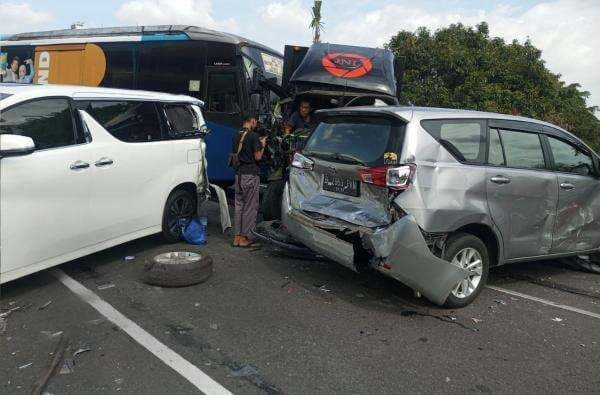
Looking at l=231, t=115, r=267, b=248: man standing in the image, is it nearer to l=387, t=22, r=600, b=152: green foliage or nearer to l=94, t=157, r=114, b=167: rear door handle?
l=94, t=157, r=114, b=167: rear door handle

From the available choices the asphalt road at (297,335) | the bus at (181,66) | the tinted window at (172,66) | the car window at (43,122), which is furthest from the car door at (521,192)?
the tinted window at (172,66)

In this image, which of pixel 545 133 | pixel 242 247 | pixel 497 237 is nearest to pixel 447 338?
pixel 497 237

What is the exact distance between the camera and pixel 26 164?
4.07 meters

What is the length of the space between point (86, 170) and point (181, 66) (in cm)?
572

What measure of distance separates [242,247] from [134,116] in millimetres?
2022

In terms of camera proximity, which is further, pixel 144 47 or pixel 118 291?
pixel 144 47

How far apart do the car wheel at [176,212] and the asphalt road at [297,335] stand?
0.72 metres

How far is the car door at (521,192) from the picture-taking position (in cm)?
474

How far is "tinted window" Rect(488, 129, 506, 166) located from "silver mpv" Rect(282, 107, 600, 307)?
0.01m

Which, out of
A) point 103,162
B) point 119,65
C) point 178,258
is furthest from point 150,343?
point 119,65

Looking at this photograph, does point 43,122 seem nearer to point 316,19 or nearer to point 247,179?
point 247,179

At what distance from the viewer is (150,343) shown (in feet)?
12.1

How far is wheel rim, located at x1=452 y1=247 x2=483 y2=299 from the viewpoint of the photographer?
15.0 ft

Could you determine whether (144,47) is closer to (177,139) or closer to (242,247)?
(177,139)
